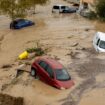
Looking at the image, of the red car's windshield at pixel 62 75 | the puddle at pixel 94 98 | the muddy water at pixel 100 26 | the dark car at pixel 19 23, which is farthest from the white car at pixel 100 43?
the dark car at pixel 19 23

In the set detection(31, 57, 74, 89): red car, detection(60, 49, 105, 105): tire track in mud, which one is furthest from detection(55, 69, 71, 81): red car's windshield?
detection(60, 49, 105, 105): tire track in mud

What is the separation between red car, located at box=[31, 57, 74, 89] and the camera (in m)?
23.2

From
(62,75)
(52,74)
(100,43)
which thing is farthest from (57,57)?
(52,74)

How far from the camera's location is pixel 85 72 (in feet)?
84.7

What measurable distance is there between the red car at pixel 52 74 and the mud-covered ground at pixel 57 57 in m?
0.36

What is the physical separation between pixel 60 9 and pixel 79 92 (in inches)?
1362

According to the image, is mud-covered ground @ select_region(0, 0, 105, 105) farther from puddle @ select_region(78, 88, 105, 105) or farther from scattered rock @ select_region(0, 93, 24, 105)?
scattered rock @ select_region(0, 93, 24, 105)

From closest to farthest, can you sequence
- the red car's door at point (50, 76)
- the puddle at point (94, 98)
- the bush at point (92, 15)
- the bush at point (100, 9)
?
the puddle at point (94, 98)
the red car's door at point (50, 76)
the bush at point (100, 9)
the bush at point (92, 15)

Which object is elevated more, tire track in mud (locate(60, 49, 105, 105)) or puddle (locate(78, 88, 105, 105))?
puddle (locate(78, 88, 105, 105))

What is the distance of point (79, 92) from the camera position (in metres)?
22.4

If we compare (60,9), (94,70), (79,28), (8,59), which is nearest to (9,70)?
(8,59)

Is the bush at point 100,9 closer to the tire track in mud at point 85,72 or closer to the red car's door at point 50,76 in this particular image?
the tire track in mud at point 85,72

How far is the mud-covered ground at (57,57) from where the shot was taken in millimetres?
22062

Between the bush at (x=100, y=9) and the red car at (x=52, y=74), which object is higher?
the red car at (x=52, y=74)
